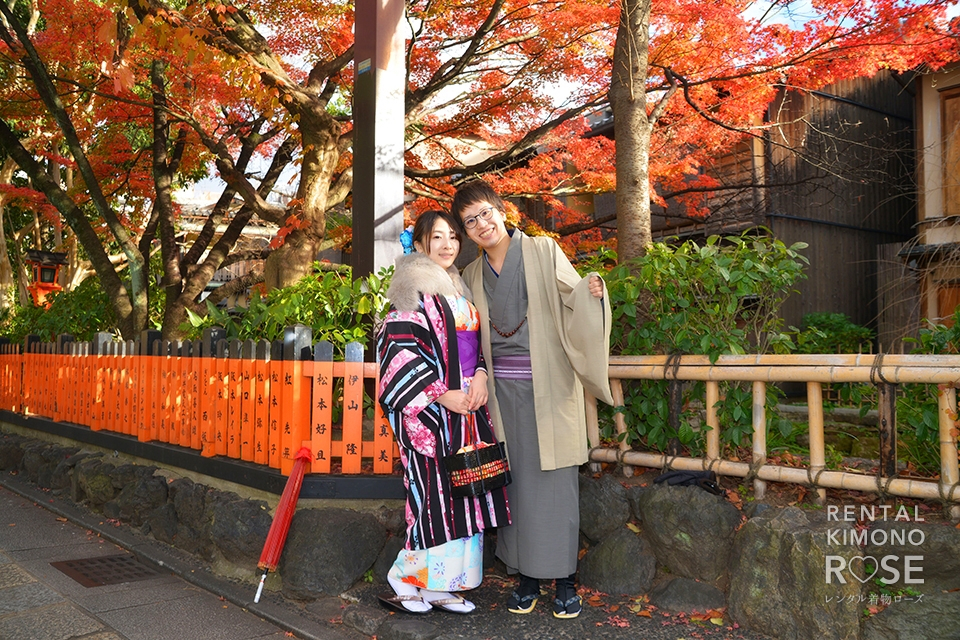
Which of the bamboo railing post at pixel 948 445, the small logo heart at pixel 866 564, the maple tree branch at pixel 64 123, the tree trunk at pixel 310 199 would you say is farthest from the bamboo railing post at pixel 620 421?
the maple tree branch at pixel 64 123

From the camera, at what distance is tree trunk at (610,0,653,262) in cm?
542

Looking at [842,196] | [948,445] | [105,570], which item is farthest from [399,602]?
[842,196]

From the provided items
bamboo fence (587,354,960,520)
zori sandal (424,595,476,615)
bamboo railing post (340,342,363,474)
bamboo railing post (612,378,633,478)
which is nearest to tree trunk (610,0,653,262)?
bamboo railing post (612,378,633,478)

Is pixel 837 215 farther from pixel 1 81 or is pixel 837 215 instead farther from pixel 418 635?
pixel 1 81

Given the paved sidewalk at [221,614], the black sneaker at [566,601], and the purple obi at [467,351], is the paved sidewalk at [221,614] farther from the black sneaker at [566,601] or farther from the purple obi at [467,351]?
the purple obi at [467,351]

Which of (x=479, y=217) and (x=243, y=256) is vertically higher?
(x=243, y=256)

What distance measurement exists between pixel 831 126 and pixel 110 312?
14.1 m

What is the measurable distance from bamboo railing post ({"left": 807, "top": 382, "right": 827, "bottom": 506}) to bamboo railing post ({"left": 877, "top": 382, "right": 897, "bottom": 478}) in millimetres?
260

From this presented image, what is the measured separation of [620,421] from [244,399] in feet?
8.33

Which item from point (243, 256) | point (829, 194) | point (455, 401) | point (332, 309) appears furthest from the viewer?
point (829, 194)

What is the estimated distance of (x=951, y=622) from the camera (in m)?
Answer: 2.89

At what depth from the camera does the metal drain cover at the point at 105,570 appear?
15.1 feet

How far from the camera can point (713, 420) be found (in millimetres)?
3848

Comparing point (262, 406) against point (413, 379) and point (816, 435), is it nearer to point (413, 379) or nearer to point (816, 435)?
point (413, 379)
